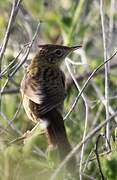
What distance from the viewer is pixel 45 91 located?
13.6ft

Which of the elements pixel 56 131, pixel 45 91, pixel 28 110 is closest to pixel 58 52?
pixel 28 110

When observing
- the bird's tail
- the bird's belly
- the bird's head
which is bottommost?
the bird's tail

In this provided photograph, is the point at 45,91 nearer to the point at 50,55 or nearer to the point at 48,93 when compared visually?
the point at 48,93

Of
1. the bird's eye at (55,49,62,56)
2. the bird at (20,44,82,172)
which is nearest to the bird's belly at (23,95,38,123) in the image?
the bird at (20,44,82,172)

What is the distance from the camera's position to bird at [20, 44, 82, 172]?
12.5 feet

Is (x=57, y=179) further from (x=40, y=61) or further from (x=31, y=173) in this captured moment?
(x=40, y=61)

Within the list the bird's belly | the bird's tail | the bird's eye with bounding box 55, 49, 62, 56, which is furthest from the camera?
the bird's eye with bounding box 55, 49, 62, 56

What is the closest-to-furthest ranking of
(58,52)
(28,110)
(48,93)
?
1. (48,93)
2. (28,110)
3. (58,52)

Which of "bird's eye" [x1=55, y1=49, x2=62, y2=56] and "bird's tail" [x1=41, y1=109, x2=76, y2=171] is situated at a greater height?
"bird's eye" [x1=55, y1=49, x2=62, y2=56]

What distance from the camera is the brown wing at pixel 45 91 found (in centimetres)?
390

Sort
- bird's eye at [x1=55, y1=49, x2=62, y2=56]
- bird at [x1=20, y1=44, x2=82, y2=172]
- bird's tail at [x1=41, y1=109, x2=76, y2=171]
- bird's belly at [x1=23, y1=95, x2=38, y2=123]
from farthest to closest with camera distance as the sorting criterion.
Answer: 1. bird's eye at [x1=55, y1=49, x2=62, y2=56]
2. bird's belly at [x1=23, y1=95, x2=38, y2=123]
3. bird at [x1=20, y1=44, x2=82, y2=172]
4. bird's tail at [x1=41, y1=109, x2=76, y2=171]

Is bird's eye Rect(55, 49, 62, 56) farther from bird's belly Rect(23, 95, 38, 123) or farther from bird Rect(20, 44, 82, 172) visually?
bird's belly Rect(23, 95, 38, 123)

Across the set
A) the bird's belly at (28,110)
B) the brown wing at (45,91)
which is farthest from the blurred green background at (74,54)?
the brown wing at (45,91)

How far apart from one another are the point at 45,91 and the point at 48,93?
0.08 m
